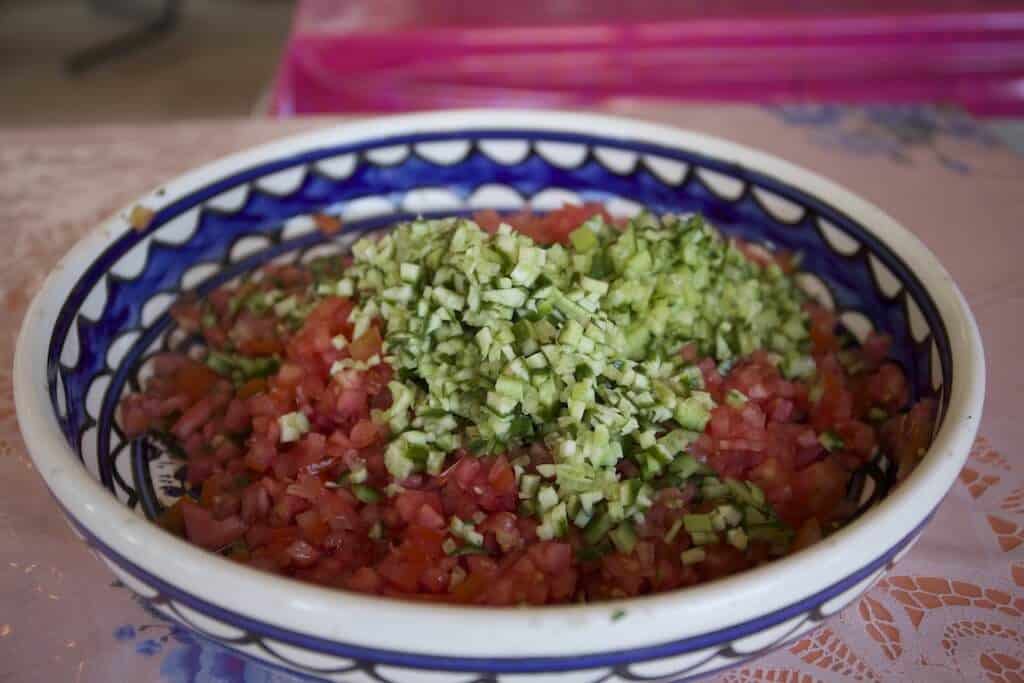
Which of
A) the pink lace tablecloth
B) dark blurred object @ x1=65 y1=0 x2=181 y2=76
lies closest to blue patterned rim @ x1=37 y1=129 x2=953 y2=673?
the pink lace tablecloth

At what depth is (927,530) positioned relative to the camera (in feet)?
3.02

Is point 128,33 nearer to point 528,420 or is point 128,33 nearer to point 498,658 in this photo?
point 528,420

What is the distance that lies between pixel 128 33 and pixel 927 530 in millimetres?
5862

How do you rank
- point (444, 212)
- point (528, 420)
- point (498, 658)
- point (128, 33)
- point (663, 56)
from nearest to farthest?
point (498, 658) < point (528, 420) < point (444, 212) < point (663, 56) < point (128, 33)

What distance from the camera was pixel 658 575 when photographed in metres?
0.75

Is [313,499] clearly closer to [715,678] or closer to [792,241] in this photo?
[715,678]

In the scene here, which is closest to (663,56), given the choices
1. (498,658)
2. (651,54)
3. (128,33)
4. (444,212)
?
(651,54)

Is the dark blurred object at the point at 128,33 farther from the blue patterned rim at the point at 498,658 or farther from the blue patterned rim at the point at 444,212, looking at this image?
the blue patterned rim at the point at 498,658

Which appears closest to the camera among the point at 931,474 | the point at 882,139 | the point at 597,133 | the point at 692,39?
the point at 931,474

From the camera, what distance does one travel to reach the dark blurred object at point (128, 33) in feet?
16.6

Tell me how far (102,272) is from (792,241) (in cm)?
84

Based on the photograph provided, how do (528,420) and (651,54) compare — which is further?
(651,54)

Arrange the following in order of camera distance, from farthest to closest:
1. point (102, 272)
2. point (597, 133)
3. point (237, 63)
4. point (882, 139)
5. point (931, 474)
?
point (237, 63)
point (882, 139)
point (597, 133)
point (102, 272)
point (931, 474)

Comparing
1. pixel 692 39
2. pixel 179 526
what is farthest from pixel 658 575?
pixel 692 39
